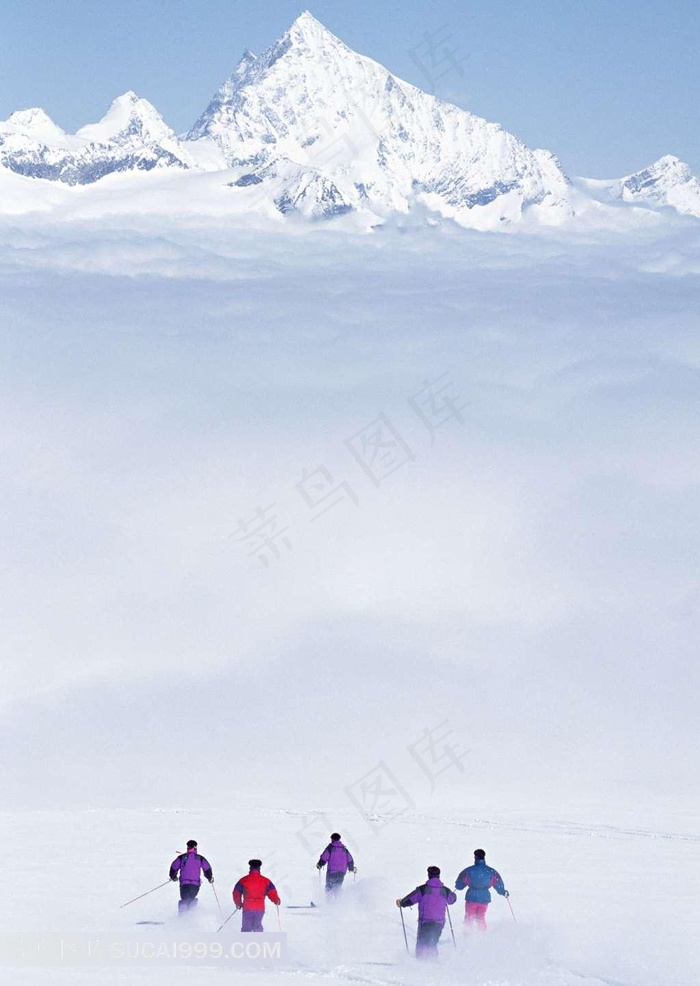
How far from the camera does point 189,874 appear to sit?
750 inches

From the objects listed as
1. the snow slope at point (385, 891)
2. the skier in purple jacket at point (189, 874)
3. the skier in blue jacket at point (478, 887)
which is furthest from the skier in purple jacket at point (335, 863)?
the skier in blue jacket at point (478, 887)

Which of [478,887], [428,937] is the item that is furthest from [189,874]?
[478,887]

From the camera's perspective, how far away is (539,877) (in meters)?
22.8

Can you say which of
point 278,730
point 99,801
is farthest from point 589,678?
point 99,801

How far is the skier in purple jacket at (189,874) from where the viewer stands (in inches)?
749

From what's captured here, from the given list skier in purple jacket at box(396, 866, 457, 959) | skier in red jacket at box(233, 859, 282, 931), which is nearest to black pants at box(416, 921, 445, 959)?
skier in purple jacket at box(396, 866, 457, 959)

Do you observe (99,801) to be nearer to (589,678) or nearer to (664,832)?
(664,832)

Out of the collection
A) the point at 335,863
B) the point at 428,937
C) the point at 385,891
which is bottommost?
the point at 428,937

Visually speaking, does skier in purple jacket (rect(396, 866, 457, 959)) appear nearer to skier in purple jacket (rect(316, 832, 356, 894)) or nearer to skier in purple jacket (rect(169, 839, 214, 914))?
skier in purple jacket (rect(316, 832, 356, 894))

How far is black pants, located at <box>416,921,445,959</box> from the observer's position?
1647 centimetres

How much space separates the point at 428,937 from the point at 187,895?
4321 mm

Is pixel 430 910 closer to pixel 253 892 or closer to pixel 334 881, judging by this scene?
pixel 253 892

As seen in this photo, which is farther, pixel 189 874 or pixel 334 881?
pixel 334 881

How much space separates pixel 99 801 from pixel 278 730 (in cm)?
1355
